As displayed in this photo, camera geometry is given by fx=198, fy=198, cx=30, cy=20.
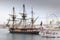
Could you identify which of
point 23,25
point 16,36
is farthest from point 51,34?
point 16,36

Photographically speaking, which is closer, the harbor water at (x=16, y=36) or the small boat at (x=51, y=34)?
the small boat at (x=51, y=34)

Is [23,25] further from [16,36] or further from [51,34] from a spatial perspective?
[51,34]

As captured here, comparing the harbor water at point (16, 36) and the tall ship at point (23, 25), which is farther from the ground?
the tall ship at point (23, 25)

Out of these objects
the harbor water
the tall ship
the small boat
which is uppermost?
the tall ship

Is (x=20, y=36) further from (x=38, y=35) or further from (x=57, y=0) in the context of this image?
(x=57, y=0)

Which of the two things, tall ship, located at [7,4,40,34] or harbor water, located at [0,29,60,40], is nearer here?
tall ship, located at [7,4,40,34]

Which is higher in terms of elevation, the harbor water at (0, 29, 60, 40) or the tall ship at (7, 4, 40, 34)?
the tall ship at (7, 4, 40, 34)

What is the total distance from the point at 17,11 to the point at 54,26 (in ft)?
3.85

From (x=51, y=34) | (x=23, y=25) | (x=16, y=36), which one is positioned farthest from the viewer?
(x=16, y=36)

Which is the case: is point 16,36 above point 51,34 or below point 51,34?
below

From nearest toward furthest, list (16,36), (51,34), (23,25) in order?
(51,34) → (23,25) → (16,36)

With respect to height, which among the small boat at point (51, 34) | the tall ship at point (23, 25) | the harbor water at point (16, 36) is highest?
the tall ship at point (23, 25)

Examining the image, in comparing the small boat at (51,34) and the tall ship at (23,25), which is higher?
the tall ship at (23,25)

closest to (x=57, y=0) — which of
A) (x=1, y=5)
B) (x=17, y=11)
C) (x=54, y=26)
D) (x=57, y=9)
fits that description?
(x=57, y=9)
